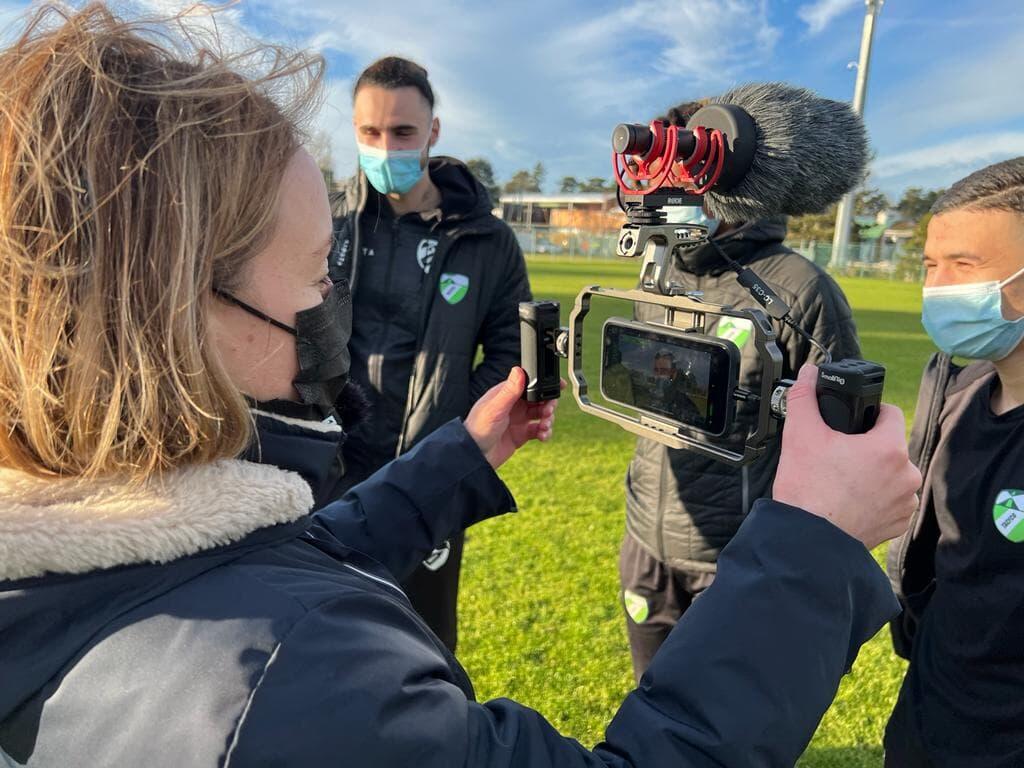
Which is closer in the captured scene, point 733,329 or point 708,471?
point 733,329

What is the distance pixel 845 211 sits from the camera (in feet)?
105

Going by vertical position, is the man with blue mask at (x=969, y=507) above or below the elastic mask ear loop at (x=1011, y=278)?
below

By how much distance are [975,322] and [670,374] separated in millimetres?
1130

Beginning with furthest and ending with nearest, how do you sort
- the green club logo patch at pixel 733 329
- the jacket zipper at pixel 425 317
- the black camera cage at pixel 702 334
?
the jacket zipper at pixel 425 317
the green club logo patch at pixel 733 329
the black camera cage at pixel 702 334

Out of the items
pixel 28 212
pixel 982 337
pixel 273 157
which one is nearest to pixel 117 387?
pixel 28 212

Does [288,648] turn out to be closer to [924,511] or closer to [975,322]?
[924,511]

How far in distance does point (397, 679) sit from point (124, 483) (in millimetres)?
384

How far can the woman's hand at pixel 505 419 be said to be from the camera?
158cm

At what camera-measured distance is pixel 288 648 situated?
67cm

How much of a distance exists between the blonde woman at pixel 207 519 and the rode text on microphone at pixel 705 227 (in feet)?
0.93

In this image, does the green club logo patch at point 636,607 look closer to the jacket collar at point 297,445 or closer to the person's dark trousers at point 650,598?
the person's dark trousers at point 650,598

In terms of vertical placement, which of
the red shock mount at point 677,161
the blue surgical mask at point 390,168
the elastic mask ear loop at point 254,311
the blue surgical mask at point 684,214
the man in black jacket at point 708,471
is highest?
the blue surgical mask at point 390,168


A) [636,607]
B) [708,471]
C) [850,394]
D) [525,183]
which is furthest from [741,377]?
[525,183]

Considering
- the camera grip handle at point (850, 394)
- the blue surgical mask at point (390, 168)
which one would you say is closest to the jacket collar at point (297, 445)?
the camera grip handle at point (850, 394)
